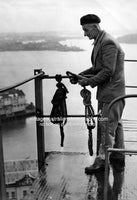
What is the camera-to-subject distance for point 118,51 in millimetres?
1578

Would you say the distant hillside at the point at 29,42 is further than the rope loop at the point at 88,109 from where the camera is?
Yes

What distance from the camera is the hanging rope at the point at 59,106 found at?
5.99 feet

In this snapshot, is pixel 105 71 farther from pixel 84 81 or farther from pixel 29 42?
pixel 29 42

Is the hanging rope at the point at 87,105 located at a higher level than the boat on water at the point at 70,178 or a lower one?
higher

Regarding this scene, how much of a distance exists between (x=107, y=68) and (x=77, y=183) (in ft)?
2.28

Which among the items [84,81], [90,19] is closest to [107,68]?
[84,81]

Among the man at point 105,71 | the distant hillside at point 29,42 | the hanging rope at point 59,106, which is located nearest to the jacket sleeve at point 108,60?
the man at point 105,71

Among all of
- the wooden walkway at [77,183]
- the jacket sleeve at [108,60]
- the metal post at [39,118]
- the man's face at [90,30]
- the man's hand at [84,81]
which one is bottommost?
the wooden walkway at [77,183]

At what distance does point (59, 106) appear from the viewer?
1854 mm

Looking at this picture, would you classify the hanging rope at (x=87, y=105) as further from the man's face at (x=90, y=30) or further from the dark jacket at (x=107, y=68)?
the man's face at (x=90, y=30)

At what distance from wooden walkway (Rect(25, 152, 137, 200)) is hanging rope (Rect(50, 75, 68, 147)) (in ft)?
0.93

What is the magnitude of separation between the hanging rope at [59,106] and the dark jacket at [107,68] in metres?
0.26

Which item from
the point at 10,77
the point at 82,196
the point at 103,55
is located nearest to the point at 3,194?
the point at 82,196

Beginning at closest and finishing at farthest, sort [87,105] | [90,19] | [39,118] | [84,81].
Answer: [90,19], [84,81], [87,105], [39,118]
